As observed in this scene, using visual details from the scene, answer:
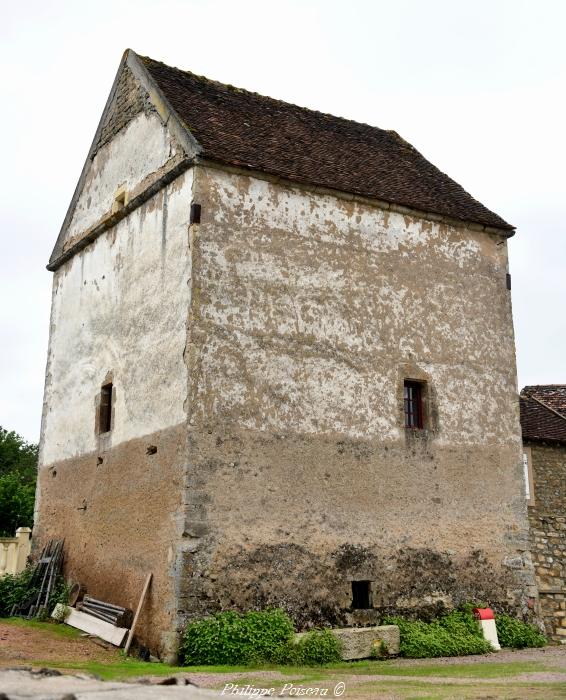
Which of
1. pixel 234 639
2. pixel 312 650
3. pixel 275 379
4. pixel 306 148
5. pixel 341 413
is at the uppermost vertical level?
pixel 306 148

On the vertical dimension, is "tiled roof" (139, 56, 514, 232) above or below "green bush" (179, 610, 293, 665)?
above

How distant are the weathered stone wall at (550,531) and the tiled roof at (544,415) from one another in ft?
0.87

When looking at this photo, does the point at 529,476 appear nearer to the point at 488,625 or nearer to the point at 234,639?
the point at 488,625

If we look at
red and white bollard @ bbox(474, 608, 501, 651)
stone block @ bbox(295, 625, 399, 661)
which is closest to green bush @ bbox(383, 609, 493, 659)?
red and white bollard @ bbox(474, 608, 501, 651)

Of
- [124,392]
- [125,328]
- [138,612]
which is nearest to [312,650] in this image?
[138,612]

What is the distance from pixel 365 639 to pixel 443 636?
1.65 metres

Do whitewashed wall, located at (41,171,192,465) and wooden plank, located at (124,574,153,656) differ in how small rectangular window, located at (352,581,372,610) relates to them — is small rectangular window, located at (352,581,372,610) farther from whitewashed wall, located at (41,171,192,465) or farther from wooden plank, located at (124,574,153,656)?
whitewashed wall, located at (41,171,192,465)

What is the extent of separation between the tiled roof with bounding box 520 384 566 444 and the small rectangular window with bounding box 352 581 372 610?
5889 mm

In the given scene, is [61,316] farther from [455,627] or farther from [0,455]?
[0,455]

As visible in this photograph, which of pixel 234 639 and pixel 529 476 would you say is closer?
pixel 234 639

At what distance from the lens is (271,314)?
13.9m

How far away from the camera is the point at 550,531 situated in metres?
17.6

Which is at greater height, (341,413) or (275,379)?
(275,379)

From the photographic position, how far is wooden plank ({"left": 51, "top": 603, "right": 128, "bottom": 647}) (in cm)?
1290
